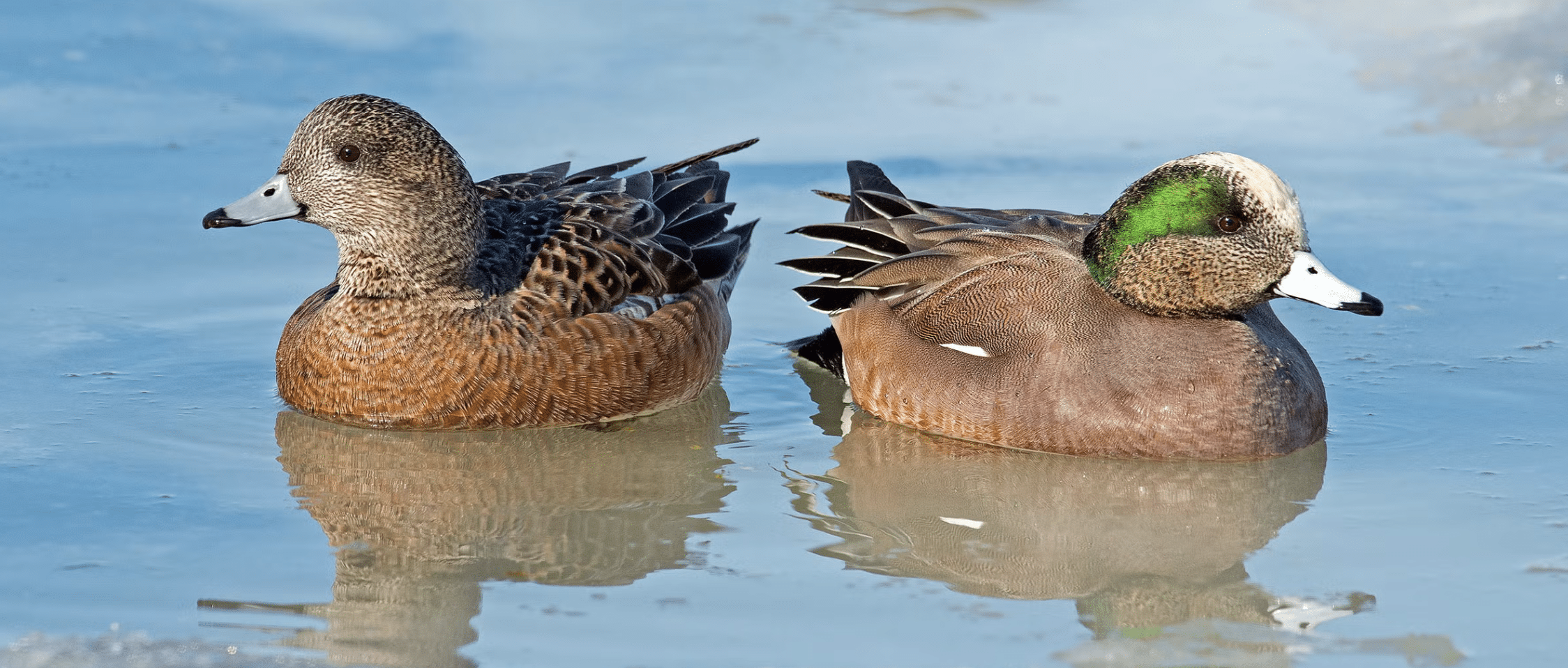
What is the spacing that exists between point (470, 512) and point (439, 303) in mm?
986

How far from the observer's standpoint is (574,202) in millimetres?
6836

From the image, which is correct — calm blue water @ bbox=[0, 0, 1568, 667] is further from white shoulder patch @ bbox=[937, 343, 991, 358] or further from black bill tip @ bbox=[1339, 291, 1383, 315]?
black bill tip @ bbox=[1339, 291, 1383, 315]

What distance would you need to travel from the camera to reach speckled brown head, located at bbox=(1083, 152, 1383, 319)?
235 inches

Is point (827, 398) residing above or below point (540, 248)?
below

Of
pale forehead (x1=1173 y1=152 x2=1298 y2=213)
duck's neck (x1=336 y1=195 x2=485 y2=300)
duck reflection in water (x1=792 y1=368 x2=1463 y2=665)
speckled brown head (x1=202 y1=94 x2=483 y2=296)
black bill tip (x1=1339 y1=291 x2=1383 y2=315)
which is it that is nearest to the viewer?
duck reflection in water (x1=792 y1=368 x2=1463 y2=665)

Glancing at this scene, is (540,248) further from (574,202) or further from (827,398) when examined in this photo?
(827,398)

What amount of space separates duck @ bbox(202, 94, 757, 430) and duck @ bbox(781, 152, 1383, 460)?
971 millimetres

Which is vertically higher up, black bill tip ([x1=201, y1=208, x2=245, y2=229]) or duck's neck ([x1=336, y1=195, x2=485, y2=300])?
black bill tip ([x1=201, y1=208, x2=245, y2=229])

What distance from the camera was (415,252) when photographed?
248 inches

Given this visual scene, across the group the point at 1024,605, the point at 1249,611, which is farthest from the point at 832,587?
the point at 1249,611

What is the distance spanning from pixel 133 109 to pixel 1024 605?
6264 mm

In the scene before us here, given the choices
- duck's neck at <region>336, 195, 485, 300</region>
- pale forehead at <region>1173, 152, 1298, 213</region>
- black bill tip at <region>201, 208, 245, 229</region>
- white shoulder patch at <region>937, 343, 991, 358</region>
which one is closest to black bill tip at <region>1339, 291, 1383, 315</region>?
pale forehead at <region>1173, 152, 1298, 213</region>

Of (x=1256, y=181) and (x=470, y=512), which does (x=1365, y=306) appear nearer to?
(x=1256, y=181)

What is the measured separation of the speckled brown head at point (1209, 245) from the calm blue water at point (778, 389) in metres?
0.58
